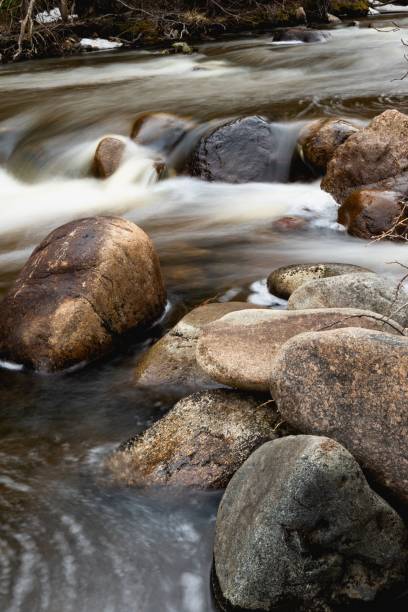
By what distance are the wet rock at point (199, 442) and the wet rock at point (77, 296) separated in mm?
1106

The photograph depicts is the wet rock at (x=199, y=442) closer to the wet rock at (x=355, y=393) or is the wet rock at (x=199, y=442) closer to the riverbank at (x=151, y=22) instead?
the wet rock at (x=355, y=393)

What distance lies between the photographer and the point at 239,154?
862cm

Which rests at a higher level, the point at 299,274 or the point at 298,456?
the point at 298,456

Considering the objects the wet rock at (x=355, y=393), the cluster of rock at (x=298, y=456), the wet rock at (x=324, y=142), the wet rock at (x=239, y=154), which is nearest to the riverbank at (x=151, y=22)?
the wet rock at (x=239, y=154)

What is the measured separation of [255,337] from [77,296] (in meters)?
1.37

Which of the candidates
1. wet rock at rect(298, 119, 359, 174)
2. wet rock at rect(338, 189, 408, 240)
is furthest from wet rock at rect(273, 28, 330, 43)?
wet rock at rect(338, 189, 408, 240)

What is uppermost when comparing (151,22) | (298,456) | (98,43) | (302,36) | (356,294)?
(151,22)

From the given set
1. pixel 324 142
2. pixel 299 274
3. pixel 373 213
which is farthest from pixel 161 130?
pixel 299 274

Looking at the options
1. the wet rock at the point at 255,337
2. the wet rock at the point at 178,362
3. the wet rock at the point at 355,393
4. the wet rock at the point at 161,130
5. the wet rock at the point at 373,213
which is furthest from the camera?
the wet rock at the point at 161,130

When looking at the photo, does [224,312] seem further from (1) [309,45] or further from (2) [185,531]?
(1) [309,45]

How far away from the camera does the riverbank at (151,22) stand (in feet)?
55.1

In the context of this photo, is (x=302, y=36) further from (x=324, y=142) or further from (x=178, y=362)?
(x=178, y=362)

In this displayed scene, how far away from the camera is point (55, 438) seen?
13.0 feet

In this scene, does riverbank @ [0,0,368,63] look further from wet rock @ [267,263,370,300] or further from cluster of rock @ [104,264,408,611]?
cluster of rock @ [104,264,408,611]
